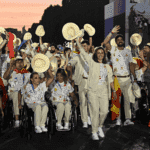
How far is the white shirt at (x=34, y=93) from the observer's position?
225 inches

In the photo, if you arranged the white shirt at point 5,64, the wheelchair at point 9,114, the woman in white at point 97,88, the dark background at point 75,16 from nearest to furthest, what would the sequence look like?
1. the woman in white at point 97,88
2. the wheelchair at point 9,114
3. the white shirt at point 5,64
4. the dark background at point 75,16

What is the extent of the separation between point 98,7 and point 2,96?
18.5 meters

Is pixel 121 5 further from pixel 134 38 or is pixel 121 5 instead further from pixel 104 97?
pixel 104 97

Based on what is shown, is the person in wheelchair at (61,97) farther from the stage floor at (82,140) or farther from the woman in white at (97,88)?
the woman in white at (97,88)

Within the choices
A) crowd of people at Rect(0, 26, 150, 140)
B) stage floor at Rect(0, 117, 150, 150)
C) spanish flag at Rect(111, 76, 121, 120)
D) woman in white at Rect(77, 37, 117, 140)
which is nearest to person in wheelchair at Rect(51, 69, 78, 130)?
crowd of people at Rect(0, 26, 150, 140)

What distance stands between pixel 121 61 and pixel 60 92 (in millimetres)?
1572

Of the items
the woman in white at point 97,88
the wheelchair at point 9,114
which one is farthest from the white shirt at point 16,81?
the woman in white at point 97,88

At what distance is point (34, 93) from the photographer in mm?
5750

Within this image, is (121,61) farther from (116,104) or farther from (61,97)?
(61,97)

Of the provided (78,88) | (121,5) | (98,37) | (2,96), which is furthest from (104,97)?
(98,37)

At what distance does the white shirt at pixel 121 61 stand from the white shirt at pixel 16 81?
6.59ft

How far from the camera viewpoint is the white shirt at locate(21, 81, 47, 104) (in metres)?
5.72

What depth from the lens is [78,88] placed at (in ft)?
21.0

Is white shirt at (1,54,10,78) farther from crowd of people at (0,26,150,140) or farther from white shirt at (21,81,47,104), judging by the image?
white shirt at (21,81,47,104)
